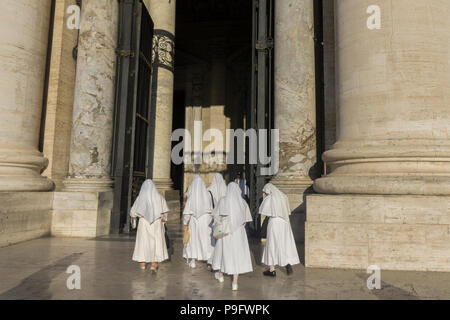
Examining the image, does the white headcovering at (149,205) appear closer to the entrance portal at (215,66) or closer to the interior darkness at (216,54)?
the entrance portal at (215,66)

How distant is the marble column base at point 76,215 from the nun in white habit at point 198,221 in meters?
3.44

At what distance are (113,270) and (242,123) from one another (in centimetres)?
1727

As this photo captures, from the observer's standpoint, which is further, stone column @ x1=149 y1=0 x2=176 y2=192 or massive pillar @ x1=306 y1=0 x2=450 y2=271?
stone column @ x1=149 y1=0 x2=176 y2=192

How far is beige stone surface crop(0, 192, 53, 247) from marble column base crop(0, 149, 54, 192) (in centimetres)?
19

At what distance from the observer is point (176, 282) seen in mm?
4816

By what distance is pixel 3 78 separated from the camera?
7.73 metres

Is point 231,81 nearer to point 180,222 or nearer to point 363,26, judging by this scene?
point 180,222

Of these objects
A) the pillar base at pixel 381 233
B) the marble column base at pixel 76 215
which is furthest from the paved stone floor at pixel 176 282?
the marble column base at pixel 76 215

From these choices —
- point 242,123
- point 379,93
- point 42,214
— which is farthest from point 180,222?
point 242,123

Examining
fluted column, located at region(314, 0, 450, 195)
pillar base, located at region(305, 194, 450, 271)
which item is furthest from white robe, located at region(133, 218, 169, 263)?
fluted column, located at region(314, 0, 450, 195)

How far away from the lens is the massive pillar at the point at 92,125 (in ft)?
28.8

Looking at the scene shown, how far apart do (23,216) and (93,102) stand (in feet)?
11.2

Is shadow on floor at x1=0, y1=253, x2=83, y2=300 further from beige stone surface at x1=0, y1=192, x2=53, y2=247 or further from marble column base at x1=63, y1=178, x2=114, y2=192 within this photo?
marble column base at x1=63, y1=178, x2=114, y2=192

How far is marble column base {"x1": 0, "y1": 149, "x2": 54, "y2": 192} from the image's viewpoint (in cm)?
764
